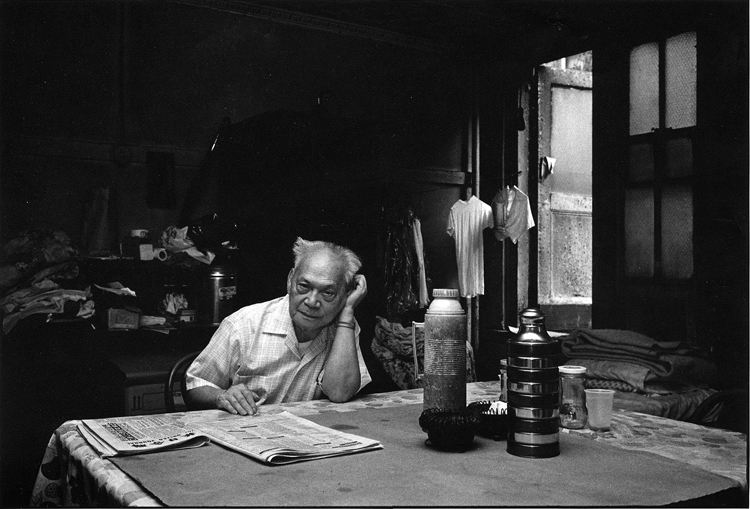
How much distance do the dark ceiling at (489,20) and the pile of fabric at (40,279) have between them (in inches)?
82.6

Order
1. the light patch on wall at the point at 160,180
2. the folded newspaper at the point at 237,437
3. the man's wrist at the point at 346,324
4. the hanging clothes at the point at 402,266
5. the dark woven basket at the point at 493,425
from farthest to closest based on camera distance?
the hanging clothes at the point at 402,266 < the light patch on wall at the point at 160,180 < the man's wrist at the point at 346,324 < the dark woven basket at the point at 493,425 < the folded newspaper at the point at 237,437

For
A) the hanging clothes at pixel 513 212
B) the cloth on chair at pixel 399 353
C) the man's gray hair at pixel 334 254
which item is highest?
the hanging clothes at pixel 513 212

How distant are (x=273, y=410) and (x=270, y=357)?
0.61 metres

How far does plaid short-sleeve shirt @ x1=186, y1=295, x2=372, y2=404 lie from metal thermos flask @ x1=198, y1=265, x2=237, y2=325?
201 cm

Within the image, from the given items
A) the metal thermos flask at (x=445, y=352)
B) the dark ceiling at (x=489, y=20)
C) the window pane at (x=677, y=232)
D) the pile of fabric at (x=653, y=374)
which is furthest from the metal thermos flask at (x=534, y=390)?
the dark ceiling at (x=489, y=20)

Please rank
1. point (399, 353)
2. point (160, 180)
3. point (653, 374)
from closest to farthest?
point (653, 374)
point (160, 180)
point (399, 353)

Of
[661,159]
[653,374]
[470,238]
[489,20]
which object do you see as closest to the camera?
[653,374]

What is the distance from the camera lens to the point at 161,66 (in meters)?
4.83

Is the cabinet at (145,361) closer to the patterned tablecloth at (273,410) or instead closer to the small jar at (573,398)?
the patterned tablecloth at (273,410)

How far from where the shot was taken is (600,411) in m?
1.72

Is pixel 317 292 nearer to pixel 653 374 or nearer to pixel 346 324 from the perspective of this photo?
pixel 346 324

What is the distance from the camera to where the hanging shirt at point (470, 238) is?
5.56m

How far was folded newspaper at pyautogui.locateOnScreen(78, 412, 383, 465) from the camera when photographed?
4.57 feet

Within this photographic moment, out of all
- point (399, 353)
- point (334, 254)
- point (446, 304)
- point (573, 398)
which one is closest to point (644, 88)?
point (399, 353)
